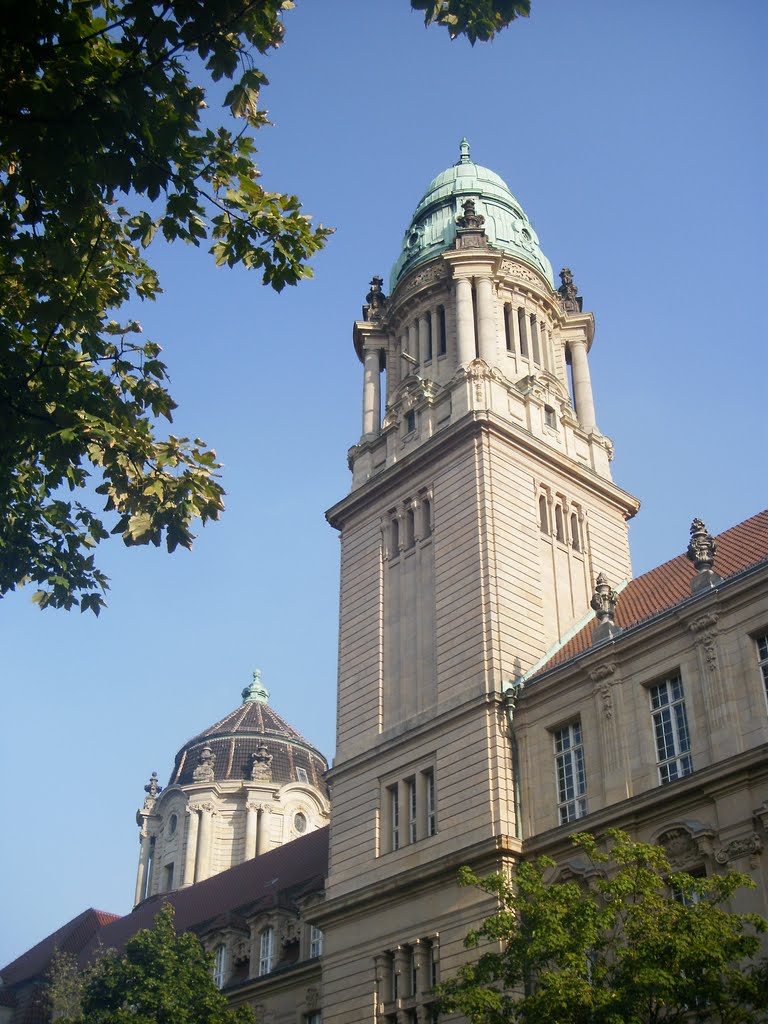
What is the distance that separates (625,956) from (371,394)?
31665mm

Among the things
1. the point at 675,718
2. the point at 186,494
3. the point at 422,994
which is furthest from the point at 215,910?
the point at 186,494

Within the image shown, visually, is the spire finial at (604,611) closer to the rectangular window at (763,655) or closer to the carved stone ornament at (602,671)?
the carved stone ornament at (602,671)

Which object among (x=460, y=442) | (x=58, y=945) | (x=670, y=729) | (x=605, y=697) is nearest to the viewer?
(x=670, y=729)

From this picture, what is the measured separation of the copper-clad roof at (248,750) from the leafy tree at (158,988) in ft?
121

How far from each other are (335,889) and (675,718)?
12.4m

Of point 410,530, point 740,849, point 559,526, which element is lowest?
point 740,849

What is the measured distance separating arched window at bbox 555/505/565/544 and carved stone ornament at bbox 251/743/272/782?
1390 inches

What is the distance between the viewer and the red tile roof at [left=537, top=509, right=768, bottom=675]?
33875 mm

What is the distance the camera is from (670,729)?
31.1m

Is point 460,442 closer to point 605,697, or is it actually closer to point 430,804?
point 605,697

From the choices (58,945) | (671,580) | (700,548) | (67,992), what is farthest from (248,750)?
(700,548)

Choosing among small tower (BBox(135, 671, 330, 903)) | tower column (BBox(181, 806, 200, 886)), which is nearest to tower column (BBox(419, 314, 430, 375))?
small tower (BBox(135, 671, 330, 903))

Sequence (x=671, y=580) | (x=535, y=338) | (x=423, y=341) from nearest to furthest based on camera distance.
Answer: (x=671, y=580) < (x=423, y=341) < (x=535, y=338)

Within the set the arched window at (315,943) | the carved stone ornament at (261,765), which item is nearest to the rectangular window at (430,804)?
the arched window at (315,943)
